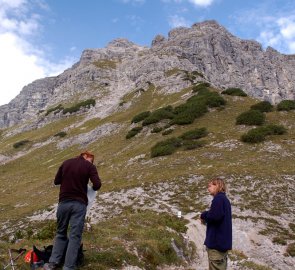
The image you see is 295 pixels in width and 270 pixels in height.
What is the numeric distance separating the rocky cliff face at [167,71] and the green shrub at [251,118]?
1521 inches

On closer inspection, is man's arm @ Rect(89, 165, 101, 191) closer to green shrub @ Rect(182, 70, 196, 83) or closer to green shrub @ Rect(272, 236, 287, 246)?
green shrub @ Rect(272, 236, 287, 246)

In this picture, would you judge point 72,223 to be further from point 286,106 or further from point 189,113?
point 286,106

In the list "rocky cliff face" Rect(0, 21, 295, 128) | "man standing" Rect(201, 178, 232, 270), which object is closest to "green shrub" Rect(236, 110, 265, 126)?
"man standing" Rect(201, 178, 232, 270)

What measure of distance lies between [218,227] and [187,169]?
1020 inches

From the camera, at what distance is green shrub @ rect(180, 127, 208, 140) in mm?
45062

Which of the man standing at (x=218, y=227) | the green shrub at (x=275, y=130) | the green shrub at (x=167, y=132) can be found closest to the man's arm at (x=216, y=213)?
the man standing at (x=218, y=227)

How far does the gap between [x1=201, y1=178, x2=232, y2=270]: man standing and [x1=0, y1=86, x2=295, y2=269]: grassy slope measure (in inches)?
165

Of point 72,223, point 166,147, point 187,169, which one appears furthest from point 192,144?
point 72,223

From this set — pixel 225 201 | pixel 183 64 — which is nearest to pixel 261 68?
pixel 183 64

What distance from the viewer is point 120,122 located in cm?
6756

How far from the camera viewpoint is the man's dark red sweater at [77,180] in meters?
9.98

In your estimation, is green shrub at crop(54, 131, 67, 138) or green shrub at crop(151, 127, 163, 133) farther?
green shrub at crop(54, 131, 67, 138)

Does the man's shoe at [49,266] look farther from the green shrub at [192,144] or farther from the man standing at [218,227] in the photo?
the green shrub at [192,144]

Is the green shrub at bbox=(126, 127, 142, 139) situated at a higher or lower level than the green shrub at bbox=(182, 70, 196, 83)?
lower
